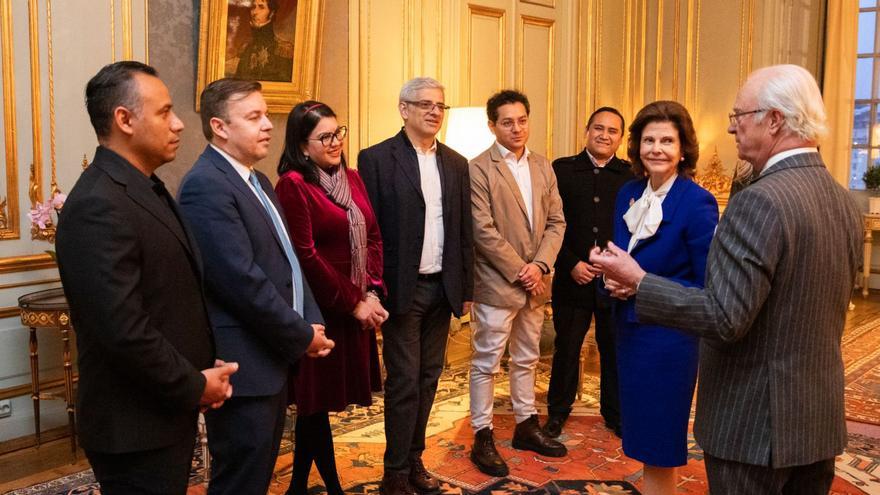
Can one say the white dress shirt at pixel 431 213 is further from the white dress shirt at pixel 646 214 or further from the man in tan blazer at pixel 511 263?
the white dress shirt at pixel 646 214

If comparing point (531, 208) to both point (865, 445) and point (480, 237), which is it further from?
point (865, 445)

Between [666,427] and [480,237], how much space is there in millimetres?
1339

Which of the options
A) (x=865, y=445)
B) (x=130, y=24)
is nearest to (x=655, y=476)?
(x=865, y=445)

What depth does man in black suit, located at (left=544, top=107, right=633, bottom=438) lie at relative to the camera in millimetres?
4066

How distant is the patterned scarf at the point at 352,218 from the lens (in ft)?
9.56

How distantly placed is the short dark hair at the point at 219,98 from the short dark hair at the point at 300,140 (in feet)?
1.59

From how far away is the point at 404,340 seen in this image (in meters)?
3.26

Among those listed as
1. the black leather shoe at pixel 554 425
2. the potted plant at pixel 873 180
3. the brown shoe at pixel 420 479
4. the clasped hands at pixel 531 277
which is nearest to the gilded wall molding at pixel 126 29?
the clasped hands at pixel 531 277

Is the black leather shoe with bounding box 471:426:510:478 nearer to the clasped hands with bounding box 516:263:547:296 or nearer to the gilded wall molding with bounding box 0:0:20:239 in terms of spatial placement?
the clasped hands with bounding box 516:263:547:296

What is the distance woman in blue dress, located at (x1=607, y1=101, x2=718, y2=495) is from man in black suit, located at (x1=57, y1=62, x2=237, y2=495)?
1399 millimetres

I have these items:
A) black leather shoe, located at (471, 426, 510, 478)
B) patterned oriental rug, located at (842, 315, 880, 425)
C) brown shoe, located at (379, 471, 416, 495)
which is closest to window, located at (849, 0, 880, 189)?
patterned oriental rug, located at (842, 315, 880, 425)

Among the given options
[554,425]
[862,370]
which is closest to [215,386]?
[554,425]

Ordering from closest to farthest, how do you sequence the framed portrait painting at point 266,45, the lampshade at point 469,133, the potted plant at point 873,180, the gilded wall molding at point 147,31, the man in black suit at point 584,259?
the man in black suit at point 584,259 < the gilded wall molding at point 147,31 < the framed portrait painting at point 266,45 < the lampshade at point 469,133 < the potted plant at point 873,180

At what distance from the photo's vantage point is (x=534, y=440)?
385 centimetres
